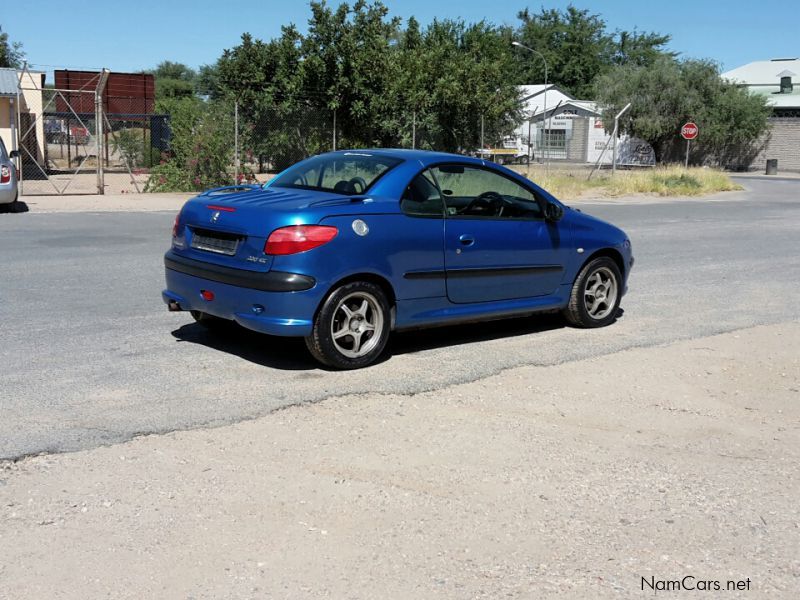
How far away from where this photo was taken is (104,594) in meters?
3.42

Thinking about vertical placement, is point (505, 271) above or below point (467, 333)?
above

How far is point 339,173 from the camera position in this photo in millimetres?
7246

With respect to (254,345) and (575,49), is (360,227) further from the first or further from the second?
(575,49)

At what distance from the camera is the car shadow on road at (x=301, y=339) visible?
6.92 meters

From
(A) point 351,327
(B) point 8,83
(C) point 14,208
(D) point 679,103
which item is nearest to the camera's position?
(A) point 351,327

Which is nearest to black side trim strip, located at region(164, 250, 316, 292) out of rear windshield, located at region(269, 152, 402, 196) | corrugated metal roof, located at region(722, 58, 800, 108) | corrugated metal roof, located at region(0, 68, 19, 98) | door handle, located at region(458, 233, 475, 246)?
rear windshield, located at region(269, 152, 402, 196)

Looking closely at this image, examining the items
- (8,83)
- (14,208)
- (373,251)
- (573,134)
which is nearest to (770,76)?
(573,134)

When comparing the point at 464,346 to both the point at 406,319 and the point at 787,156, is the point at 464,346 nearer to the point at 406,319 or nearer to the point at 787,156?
the point at 406,319

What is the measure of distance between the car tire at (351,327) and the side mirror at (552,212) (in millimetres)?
1913

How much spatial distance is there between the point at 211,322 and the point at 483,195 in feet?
8.09

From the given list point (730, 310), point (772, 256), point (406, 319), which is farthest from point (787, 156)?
point (406, 319)

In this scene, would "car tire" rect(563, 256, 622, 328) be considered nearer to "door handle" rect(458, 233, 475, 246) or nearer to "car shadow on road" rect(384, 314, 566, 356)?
"car shadow on road" rect(384, 314, 566, 356)

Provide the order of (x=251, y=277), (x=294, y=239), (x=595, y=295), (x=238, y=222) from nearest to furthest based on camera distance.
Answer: (x=294, y=239) < (x=251, y=277) < (x=238, y=222) < (x=595, y=295)

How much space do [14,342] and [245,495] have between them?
11.8 ft
